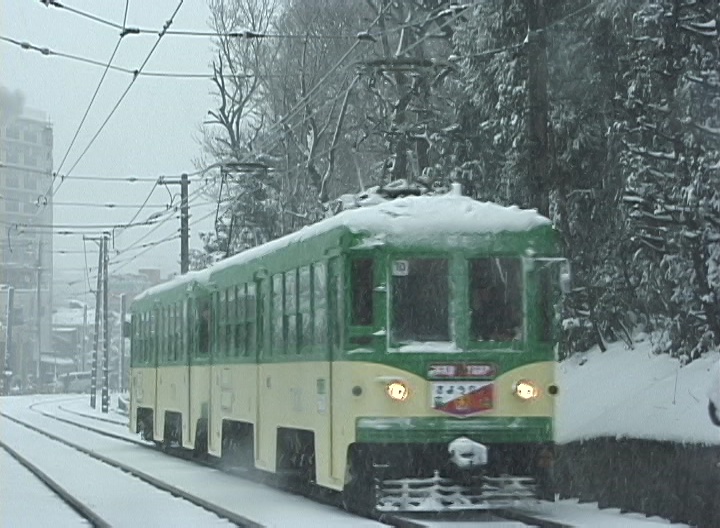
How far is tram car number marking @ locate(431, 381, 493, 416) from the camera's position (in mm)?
13383

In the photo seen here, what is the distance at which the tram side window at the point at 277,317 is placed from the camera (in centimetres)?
1630

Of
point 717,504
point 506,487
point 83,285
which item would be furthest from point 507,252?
point 83,285

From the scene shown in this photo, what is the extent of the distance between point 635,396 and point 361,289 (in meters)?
8.33

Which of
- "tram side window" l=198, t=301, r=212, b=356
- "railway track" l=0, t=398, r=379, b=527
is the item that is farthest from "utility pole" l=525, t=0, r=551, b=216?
"tram side window" l=198, t=301, r=212, b=356

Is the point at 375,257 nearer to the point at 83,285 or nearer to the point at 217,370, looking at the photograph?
the point at 217,370

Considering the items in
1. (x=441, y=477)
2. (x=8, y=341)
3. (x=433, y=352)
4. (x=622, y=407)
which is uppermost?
(x=8, y=341)

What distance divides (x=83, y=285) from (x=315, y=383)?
80.8 meters

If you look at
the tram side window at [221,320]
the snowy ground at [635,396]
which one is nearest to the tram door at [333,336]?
the snowy ground at [635,396]

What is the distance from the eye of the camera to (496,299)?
45.2 feet

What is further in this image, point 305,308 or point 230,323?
point 230,323

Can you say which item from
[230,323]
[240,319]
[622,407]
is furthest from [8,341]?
[622,407]

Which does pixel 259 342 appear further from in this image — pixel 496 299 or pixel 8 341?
pixel 8 341

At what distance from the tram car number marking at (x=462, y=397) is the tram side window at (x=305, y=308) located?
6.54 feet

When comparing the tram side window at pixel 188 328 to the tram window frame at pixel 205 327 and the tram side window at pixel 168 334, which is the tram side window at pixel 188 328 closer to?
the tram window frame at pixel 205 327
